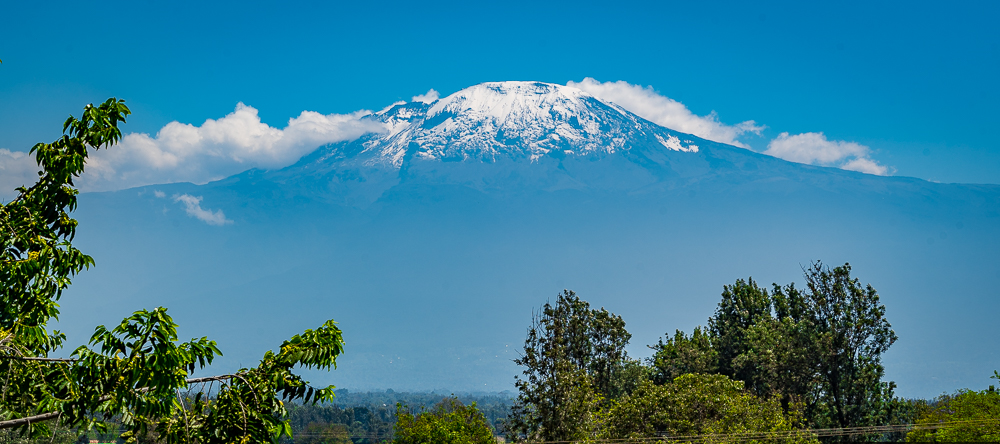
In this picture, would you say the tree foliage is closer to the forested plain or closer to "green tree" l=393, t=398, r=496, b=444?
the forested plain

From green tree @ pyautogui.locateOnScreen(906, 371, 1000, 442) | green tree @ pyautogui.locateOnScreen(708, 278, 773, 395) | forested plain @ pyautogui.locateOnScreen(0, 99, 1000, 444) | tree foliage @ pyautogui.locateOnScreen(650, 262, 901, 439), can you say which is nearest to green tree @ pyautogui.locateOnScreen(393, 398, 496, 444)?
forested plain @ pyautogui.locateOnScreen(0, 99, 1000, 444)

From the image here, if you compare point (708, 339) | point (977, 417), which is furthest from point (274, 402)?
point (708, 339)

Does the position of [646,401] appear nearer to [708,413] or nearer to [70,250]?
[708,413]

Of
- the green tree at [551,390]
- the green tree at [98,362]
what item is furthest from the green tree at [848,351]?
the green tree at [98,362]

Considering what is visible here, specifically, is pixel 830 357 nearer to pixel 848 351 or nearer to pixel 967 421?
pixel 848 351

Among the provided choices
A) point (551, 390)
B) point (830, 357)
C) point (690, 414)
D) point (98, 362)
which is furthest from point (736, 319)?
point (98, 362)

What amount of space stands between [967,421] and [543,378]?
1963 centimetres

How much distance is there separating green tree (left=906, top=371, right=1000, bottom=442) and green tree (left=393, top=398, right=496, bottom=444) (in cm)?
2269

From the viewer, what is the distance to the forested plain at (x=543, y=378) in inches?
267

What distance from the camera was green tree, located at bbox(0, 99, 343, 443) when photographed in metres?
6.58

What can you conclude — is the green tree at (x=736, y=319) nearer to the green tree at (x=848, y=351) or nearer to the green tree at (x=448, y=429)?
the green tree at (x=848, y=351)

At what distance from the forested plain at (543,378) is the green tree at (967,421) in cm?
12

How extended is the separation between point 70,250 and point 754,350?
5057cm

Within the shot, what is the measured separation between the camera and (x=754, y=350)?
51.3 meters
